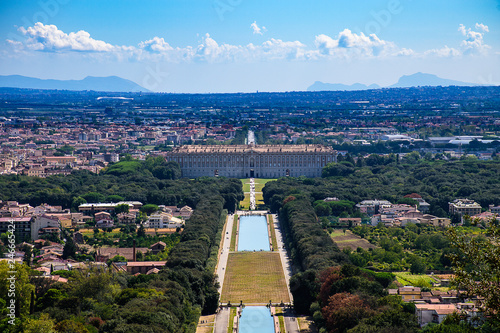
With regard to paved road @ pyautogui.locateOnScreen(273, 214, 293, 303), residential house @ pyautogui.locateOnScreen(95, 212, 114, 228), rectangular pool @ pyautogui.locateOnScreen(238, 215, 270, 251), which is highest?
residential house @ pyautogui.locateOnScreen(95, 212, 114, 228)

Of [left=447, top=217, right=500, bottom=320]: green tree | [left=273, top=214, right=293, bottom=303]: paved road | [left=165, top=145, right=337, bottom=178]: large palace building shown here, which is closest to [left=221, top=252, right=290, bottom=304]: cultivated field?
[left=273, top=214, right=293, bottom=303]: paved road

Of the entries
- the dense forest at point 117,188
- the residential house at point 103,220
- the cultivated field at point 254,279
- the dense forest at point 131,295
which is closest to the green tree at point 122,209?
the residential house at point 103,220

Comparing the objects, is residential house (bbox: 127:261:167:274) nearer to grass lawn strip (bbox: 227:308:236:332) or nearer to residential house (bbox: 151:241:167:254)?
residential house (bbox: 151:241:167:254)

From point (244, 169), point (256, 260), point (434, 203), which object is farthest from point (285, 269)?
point (244, 169)

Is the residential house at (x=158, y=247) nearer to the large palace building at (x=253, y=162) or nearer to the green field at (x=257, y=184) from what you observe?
the green field at (x=257, y=184)

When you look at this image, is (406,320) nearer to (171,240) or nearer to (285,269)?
(285,269)
